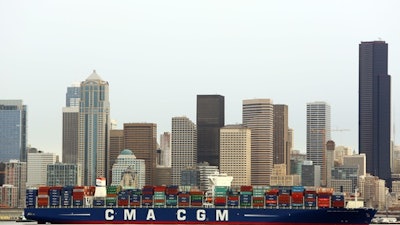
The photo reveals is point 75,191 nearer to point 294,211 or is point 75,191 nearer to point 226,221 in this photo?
point 226,221

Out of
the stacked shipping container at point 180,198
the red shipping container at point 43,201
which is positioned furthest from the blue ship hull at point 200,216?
the stacked shipping container at point 180,198

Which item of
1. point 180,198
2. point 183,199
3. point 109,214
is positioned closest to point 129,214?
point 109,214

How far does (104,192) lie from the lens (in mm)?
104250

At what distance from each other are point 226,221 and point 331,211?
10867 mm

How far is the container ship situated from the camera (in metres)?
98.6

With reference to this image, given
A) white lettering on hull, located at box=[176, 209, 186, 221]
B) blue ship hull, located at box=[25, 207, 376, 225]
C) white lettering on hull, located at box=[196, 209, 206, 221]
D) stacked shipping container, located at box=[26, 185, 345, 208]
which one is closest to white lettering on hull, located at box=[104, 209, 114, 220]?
blue ship hull, located at box=[25, 207, 376, 225]

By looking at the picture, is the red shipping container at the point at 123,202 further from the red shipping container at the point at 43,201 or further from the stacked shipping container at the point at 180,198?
the red shipping container at the point at 43,201

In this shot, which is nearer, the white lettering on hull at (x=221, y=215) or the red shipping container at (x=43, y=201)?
the white lettering on hull at (x=221, y=215)

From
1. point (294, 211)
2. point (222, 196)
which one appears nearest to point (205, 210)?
point (222, 196)

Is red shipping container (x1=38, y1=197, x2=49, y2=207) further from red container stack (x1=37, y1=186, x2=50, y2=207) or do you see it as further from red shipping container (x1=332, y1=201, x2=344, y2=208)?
red shipping container (x1=332, y1=201, x2=344, y2=208)

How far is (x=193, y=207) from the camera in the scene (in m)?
101

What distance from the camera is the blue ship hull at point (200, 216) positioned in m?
98.3

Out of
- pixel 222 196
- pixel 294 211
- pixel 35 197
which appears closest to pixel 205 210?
pixel 222 196

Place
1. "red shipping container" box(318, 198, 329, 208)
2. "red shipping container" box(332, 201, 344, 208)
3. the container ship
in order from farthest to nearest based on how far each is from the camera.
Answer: "red shipping container" box(332, 201, 344, 208) → "red shipping container" box(318, 198, 329, 208) → the container ship
